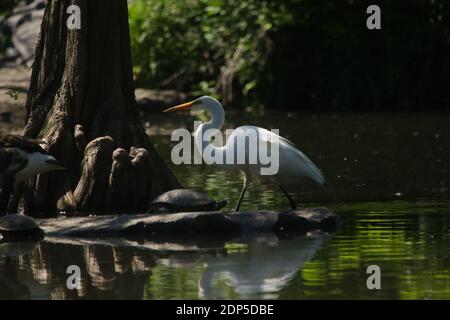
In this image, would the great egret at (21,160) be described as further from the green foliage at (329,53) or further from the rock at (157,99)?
the rock at (157,99)

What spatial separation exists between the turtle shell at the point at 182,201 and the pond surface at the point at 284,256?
85cm

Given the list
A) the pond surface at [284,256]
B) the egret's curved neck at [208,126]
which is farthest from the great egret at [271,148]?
the pond surface at [284,256]

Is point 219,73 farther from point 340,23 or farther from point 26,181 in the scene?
point 26,181

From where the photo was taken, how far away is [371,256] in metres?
11.0

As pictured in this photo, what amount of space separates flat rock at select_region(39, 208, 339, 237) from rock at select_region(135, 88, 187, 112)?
59.3 feet

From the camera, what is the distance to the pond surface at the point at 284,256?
9.75m

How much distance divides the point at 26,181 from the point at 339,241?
417cm

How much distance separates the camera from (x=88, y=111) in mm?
14328

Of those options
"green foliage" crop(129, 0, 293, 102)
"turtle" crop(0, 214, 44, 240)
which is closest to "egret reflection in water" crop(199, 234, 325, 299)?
"turtle" crop(0, 214, 44, 240)

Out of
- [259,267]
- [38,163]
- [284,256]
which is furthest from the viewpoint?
[38,163]

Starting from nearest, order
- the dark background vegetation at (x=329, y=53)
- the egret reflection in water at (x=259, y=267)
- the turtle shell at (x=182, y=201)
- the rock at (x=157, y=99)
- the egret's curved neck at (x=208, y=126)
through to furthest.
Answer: the egret reflection in water at (x=259, y=267), the turtle shell at (x=182, y=201), the egret's curved neck at (x=208, y=126), the dark background vegetation at (x=329, y=53), the rock at (x=157, y=99)

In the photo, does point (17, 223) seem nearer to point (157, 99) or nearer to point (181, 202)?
point (181, 202)

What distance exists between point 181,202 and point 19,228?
1.76 meters

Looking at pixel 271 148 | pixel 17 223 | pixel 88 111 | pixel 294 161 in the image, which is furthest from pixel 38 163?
pixel 294 161
